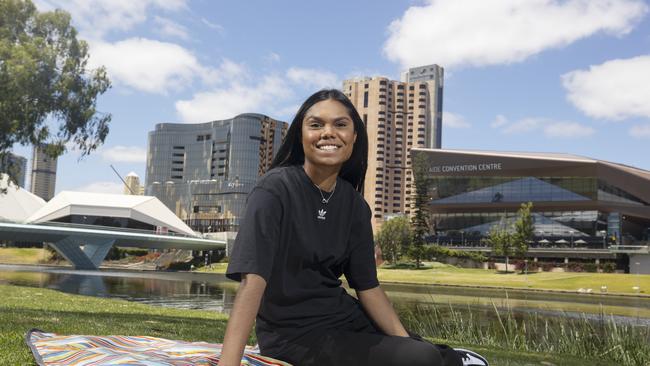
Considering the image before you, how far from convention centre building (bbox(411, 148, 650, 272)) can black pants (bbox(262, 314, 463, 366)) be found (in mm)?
66087

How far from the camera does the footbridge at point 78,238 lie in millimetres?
45688

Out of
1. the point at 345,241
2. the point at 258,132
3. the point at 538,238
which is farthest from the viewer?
the point at 258,132

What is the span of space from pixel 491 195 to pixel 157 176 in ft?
315

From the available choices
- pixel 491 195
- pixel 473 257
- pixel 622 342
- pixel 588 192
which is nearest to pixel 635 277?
pixel 473 257

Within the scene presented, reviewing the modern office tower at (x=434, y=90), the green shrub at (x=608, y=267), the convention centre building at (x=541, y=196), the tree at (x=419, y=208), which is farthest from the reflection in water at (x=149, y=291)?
the modern office tower at (x=434, y=90)

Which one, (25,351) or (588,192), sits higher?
(588,192)

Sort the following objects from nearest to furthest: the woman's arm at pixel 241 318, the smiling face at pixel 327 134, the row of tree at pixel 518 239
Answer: the woman's arm at pixel 241 318
the smiling face at pixel 327 134
the row of tree at pixel 518 239

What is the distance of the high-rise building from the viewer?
11919 cm

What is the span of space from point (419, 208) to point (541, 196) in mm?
16348

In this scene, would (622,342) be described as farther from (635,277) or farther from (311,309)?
(635,277)

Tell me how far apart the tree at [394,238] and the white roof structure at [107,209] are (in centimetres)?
2720

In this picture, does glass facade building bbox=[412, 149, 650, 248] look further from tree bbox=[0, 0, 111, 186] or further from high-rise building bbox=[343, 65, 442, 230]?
tree bbox=[0, 0, 111, 186]

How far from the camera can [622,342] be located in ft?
21.6

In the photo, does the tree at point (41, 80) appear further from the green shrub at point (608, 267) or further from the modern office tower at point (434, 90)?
the modern office tower at point (434, 90)
